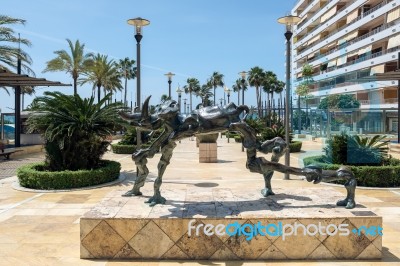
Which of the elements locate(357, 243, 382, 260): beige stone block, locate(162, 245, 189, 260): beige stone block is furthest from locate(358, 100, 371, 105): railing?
locate(162, 245, 189, 260): beige stone block

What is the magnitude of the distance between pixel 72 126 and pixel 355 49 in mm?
43998

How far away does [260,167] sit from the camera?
5980 mm

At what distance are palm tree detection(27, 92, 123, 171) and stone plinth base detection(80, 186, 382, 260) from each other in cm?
668

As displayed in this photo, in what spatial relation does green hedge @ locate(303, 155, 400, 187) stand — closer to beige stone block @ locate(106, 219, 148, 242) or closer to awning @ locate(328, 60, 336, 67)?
beige stone block @ locate(106, 219, 148, 242)

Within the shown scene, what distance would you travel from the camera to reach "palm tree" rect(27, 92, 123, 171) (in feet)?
37.4

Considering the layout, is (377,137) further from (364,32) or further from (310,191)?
(364,32)

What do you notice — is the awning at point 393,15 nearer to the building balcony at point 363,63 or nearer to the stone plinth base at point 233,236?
the building balcony at point 363,63

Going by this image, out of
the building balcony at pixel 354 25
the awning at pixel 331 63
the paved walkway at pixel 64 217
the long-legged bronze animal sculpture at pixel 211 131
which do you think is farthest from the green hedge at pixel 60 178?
the awning at pixel 331 63

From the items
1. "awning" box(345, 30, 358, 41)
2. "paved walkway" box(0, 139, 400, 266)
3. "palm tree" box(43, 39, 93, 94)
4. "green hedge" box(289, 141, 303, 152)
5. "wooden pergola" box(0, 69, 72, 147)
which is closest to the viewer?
"paved walkway" box(0, 139, 400, 266)

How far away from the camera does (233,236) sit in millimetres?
5188

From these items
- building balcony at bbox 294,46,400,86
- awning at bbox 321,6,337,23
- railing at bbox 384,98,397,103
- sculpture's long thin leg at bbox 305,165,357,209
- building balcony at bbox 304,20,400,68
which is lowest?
sculpture's long thin leg at bbox 305,165,357,209

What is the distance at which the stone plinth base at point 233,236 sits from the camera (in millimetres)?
5141

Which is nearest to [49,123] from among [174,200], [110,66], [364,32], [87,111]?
[87,111]

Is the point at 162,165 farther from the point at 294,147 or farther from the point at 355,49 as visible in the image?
the point at 355,49
